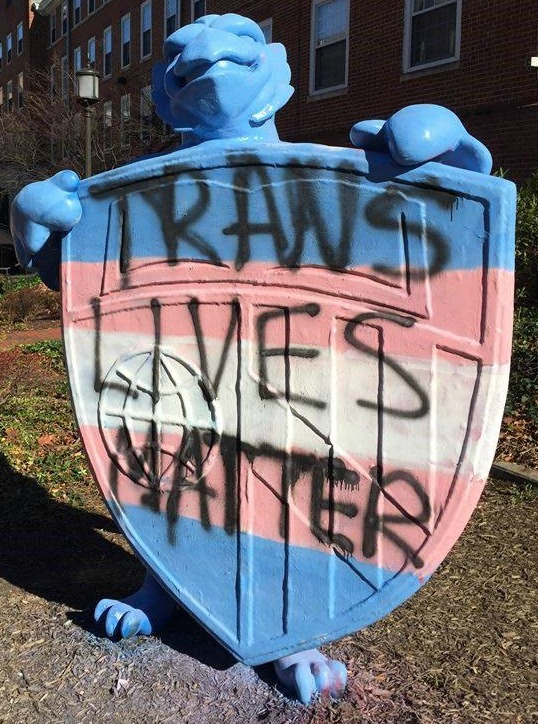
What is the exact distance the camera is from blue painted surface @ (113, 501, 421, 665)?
2021 mm

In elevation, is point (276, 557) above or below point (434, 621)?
above

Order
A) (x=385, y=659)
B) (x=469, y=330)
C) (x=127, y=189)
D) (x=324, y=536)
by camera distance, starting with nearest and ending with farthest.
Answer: (x=469, y=330) → (x=324, y=536) → (x=127, y=189) → (x=385, y=659)

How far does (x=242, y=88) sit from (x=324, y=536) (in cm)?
135

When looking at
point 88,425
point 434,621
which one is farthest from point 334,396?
point 434,621

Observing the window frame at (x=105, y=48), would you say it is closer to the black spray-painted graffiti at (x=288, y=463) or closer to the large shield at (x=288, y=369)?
the large shield at (x=288, y=369)

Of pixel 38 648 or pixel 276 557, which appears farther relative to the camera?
pixel 38 648

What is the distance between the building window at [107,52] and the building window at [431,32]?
48.8ft

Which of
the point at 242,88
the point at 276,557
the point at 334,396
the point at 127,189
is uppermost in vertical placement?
the point at 242,88

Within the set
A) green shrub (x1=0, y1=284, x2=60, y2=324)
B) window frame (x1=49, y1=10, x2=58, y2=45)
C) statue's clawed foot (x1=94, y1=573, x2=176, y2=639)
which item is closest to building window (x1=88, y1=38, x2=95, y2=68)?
window frame (x1=49, y1=10, x2=58, y2=45)

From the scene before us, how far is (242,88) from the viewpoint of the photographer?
218cm

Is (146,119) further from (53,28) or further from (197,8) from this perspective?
(53,28)

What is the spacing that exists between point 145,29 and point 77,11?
24.6 feet

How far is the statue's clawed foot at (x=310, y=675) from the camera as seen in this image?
2.23m

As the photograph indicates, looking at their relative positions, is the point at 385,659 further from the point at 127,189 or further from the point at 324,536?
the point at 127,189
